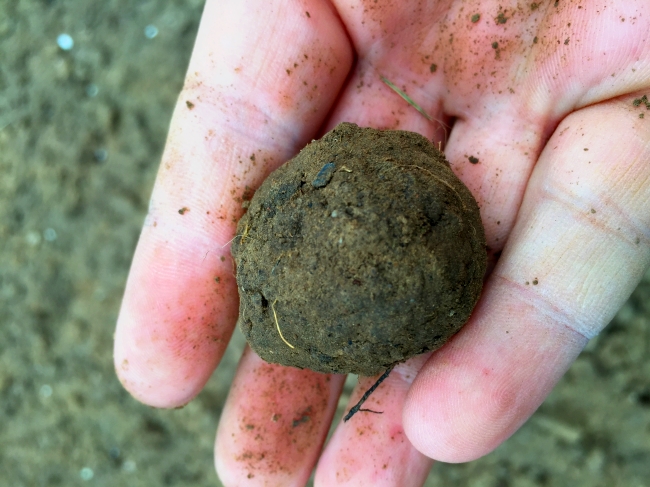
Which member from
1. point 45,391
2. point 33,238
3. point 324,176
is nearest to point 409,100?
point 324,176

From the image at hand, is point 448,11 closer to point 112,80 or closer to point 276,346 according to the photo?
point 276,346

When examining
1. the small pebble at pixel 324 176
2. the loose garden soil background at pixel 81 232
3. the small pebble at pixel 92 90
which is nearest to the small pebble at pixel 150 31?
the loose garden soil background at pixel 81 232

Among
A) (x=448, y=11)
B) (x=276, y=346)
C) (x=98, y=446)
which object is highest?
(x=448, y=11)

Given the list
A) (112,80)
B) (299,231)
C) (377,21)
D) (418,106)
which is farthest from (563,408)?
(112,80)

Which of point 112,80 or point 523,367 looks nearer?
point 523,367

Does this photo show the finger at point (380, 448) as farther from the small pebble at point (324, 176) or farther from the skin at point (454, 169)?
Result: the small pebble at point (324, 176)

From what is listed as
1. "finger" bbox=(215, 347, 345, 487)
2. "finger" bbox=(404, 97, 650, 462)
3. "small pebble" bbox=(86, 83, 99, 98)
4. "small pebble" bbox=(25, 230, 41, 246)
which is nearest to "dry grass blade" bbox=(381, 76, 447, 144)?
"finger" bbox=(404, 97, 650, 462)

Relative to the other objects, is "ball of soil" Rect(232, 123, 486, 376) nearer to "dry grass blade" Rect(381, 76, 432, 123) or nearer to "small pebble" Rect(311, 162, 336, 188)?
"small pebble" Rect(311, 162, 336, 188)
